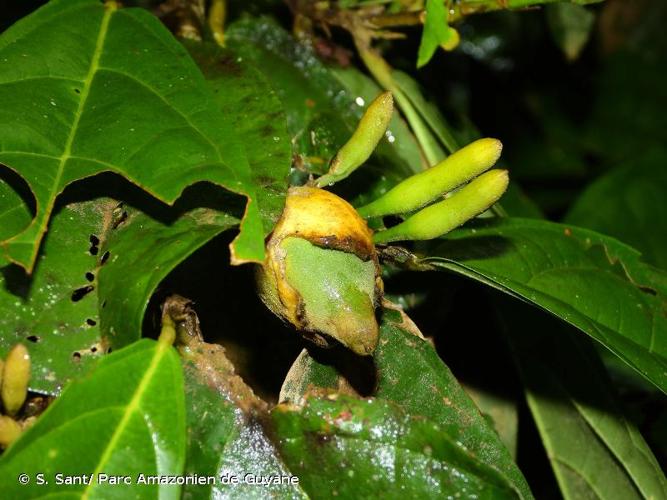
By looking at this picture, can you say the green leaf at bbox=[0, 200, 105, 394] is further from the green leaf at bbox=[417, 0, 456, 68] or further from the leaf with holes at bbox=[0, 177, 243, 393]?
the green leaf at bbox=[417, 0, 456, 68]

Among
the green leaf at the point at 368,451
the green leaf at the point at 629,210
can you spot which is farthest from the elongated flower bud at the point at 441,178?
the green leaf at the point at 629,210

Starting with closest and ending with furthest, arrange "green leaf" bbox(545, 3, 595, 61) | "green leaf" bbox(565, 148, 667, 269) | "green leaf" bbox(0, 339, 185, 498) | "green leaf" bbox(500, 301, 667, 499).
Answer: "green leaf" bbox(0, 339, 185, 498), "green leaf" bbox(500, 301, 667, 499), "green leaf" bbox(545, 3, 595, 61), "green leaf" bbox(565, 148, 667, 269)

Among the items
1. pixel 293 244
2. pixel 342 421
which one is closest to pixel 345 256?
pixel 293 244

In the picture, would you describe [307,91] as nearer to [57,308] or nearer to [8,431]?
[57,308]

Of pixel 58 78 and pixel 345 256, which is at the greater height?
pixel 58 78

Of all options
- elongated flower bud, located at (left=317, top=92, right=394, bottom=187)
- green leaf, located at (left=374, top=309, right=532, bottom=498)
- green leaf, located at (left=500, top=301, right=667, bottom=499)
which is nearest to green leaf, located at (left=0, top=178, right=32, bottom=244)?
elongated flower bud, located at (left=317, top=92, right=394, bottom=187)

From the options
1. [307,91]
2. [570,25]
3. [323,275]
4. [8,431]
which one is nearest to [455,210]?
[323,275]

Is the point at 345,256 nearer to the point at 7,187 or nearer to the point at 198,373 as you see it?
the point at 198,373
